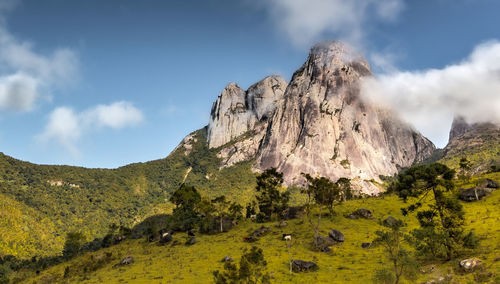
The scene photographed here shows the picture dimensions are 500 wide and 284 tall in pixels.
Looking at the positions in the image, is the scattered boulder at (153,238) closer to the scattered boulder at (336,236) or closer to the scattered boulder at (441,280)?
the scattered boulder at (336,236)

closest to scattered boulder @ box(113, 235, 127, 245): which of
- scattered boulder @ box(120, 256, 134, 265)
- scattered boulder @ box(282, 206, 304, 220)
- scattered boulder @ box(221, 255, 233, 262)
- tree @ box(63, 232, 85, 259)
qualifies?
tree @ box(63, 232, 85, 259)

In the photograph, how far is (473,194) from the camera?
3374 inches

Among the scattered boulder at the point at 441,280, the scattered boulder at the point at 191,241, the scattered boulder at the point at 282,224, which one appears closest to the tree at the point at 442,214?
the scattered boulder at the point at 441,280

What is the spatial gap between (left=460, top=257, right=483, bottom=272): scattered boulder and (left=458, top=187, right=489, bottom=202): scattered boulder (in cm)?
5524

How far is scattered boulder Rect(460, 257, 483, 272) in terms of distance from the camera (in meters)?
38.7

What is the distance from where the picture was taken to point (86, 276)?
73.9 metres

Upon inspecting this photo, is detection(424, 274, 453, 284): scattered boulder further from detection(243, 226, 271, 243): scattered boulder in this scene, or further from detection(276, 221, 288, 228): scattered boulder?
detection(276, 221, 288, 228): scattered boulder

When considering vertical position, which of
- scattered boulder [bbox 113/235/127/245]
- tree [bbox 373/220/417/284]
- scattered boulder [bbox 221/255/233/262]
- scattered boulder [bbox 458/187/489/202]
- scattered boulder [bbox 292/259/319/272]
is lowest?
scattered boulder [bbox 292/259/319/272]

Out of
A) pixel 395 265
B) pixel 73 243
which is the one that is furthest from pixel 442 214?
pixel 73 243

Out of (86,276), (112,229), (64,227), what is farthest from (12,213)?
(86,276)

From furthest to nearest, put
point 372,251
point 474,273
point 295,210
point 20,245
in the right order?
point 20,245 < point 295,210 < point 372,251 < point 474,273

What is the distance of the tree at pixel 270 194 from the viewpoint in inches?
4205

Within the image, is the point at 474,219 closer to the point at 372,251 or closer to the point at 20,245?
the point at 372,251

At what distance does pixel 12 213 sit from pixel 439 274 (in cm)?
21057
